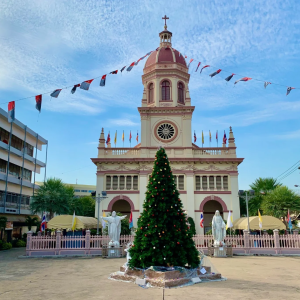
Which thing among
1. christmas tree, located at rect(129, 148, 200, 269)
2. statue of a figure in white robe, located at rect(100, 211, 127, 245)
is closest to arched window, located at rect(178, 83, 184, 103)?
statue of a figure in white robe, located at rect(100, 211, 127, 245)

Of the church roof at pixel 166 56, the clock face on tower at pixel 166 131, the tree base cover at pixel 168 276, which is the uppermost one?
the church roof at pixel 166 56

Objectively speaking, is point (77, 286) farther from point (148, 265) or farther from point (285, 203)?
point (285, 203)

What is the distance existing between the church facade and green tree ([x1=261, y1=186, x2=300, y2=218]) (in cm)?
564

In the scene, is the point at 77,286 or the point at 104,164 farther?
the point at 104,164

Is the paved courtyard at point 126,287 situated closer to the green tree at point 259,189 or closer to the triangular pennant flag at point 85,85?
the triangular pennant flag at point 85,85

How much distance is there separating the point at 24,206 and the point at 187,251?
31645mm

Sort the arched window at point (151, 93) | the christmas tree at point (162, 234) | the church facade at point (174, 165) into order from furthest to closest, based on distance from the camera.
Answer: the arched window at point (151, 93) → the church facade at point (174, 165) → the christmas tree at point (162, 234)

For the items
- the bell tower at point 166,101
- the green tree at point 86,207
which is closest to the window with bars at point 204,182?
the bell tower at point 166,101

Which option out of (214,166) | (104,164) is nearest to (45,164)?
(104,164)

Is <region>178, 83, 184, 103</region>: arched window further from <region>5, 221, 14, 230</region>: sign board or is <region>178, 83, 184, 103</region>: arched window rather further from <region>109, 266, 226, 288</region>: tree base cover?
<region>109, 266, 226, 288</region>: tree base cover

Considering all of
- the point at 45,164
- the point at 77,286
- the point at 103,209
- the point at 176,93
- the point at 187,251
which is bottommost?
the point at 77,286

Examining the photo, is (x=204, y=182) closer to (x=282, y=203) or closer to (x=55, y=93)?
(x=282, y=203)

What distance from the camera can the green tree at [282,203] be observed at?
33.7 metres

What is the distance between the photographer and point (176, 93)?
3484cm
